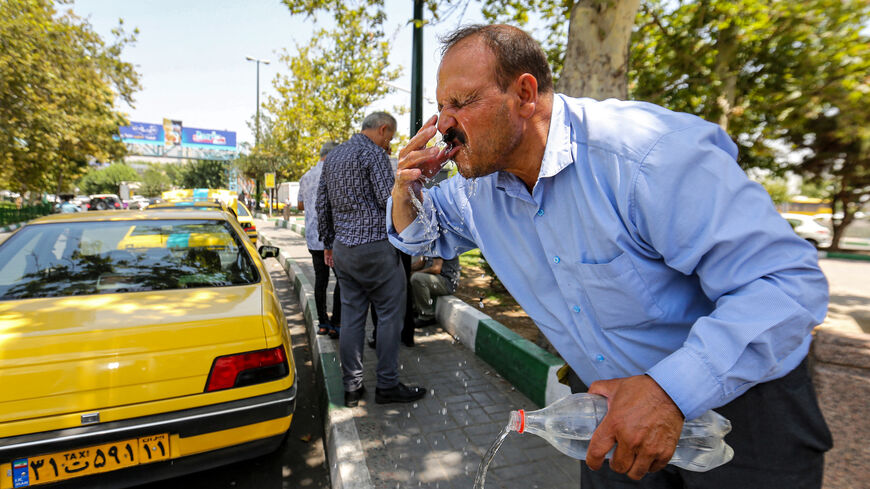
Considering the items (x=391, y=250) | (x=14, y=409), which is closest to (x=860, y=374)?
(x=391, y=250)

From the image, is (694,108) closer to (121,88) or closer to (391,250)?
(391,250)

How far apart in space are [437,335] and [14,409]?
3689 millimetres

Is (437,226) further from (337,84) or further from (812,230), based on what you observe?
(812,230)

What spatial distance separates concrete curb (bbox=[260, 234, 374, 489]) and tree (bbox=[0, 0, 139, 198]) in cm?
1384

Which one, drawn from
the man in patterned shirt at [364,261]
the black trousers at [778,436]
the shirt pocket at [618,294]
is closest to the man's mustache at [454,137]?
the shirt pocket at [618,294]

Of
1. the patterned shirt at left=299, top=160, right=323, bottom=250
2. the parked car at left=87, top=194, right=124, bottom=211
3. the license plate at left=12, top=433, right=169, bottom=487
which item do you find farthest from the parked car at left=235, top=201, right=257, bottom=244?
the parked car at left=87, top=194, right=124, bottom=211

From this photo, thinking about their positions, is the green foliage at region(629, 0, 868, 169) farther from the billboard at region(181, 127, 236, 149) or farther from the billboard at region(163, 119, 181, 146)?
the billboard at region(163, 119, 181, 146)

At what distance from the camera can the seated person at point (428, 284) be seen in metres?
5.51

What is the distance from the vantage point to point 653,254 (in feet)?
3.86

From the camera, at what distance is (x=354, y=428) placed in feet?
9.77

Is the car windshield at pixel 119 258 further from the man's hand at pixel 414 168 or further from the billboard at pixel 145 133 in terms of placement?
the billboard at pixel 145 133

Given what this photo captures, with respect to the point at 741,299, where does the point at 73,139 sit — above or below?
above

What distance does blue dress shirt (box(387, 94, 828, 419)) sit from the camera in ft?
3.09

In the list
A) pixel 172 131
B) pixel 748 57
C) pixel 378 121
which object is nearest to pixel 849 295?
pixel 748 57
